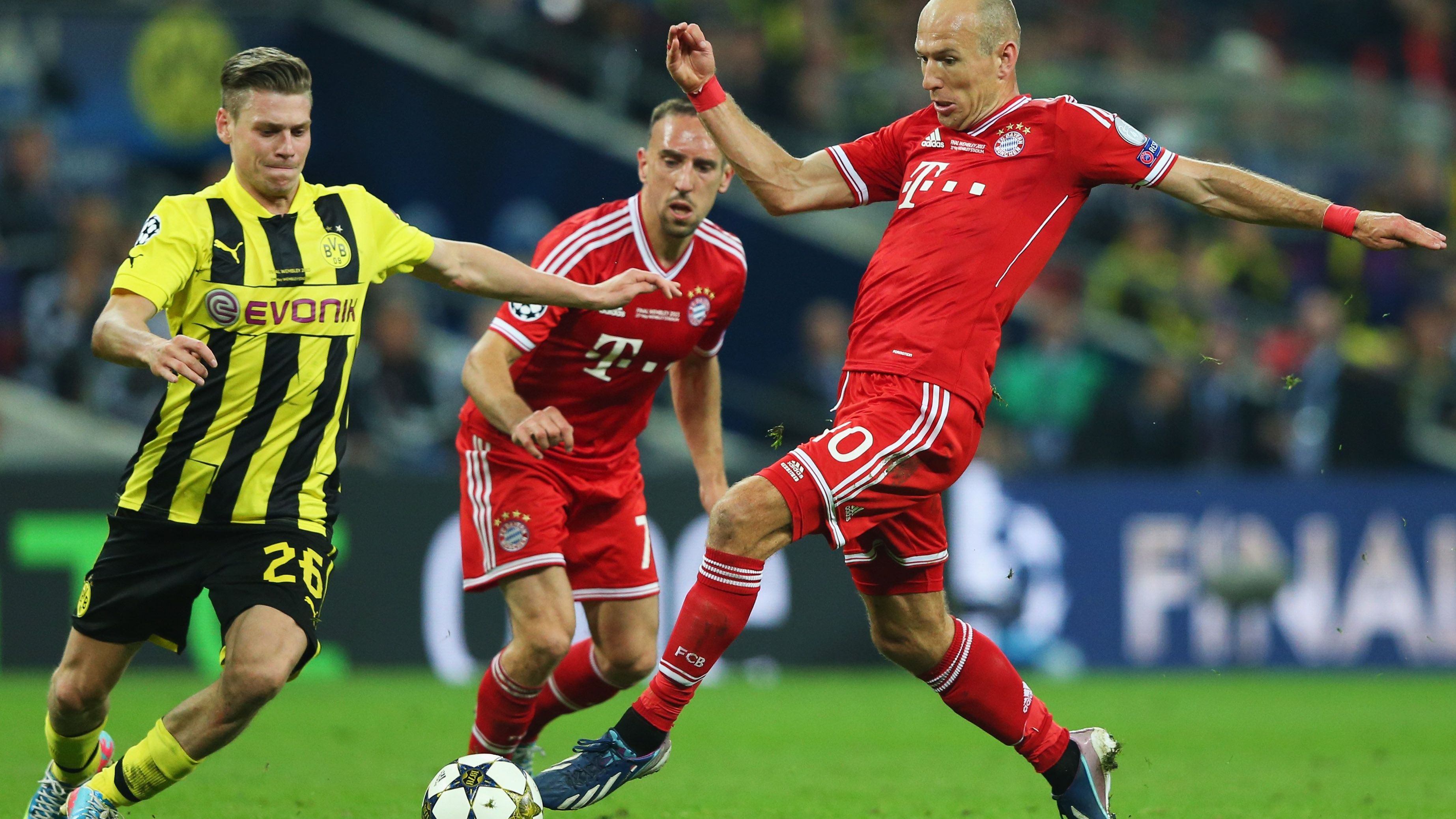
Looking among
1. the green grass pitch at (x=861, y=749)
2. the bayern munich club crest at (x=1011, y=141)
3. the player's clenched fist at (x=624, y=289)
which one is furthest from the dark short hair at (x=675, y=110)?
the green grass pitch at (x=861, y=749)

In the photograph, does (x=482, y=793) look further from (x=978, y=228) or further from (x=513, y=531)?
(x=978, y=228)

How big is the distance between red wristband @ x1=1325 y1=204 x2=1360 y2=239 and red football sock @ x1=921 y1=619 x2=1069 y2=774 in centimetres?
182

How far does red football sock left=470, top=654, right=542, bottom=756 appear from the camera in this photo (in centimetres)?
654

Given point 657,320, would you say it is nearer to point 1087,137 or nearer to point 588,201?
point 1087,137

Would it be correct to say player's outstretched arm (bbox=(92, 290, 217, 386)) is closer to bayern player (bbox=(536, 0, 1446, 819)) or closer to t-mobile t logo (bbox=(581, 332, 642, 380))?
bayern player (bbox=(536, 0, 1446, 819))

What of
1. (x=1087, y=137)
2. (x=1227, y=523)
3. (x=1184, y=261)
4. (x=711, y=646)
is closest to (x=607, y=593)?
(x=711, y=646)

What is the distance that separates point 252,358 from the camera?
17.5 ft

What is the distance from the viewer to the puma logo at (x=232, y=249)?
525 cm

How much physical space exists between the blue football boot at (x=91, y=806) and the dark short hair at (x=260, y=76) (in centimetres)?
220

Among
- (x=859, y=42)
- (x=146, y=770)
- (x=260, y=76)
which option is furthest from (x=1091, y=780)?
(x=859, y=42)

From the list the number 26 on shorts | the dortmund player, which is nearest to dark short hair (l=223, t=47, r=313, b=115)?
the dortmund player

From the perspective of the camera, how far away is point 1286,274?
1659 cm

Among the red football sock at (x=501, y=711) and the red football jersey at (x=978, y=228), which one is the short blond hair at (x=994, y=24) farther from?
the red football sock at (x=501, y=711)

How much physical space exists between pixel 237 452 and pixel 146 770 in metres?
1.03
